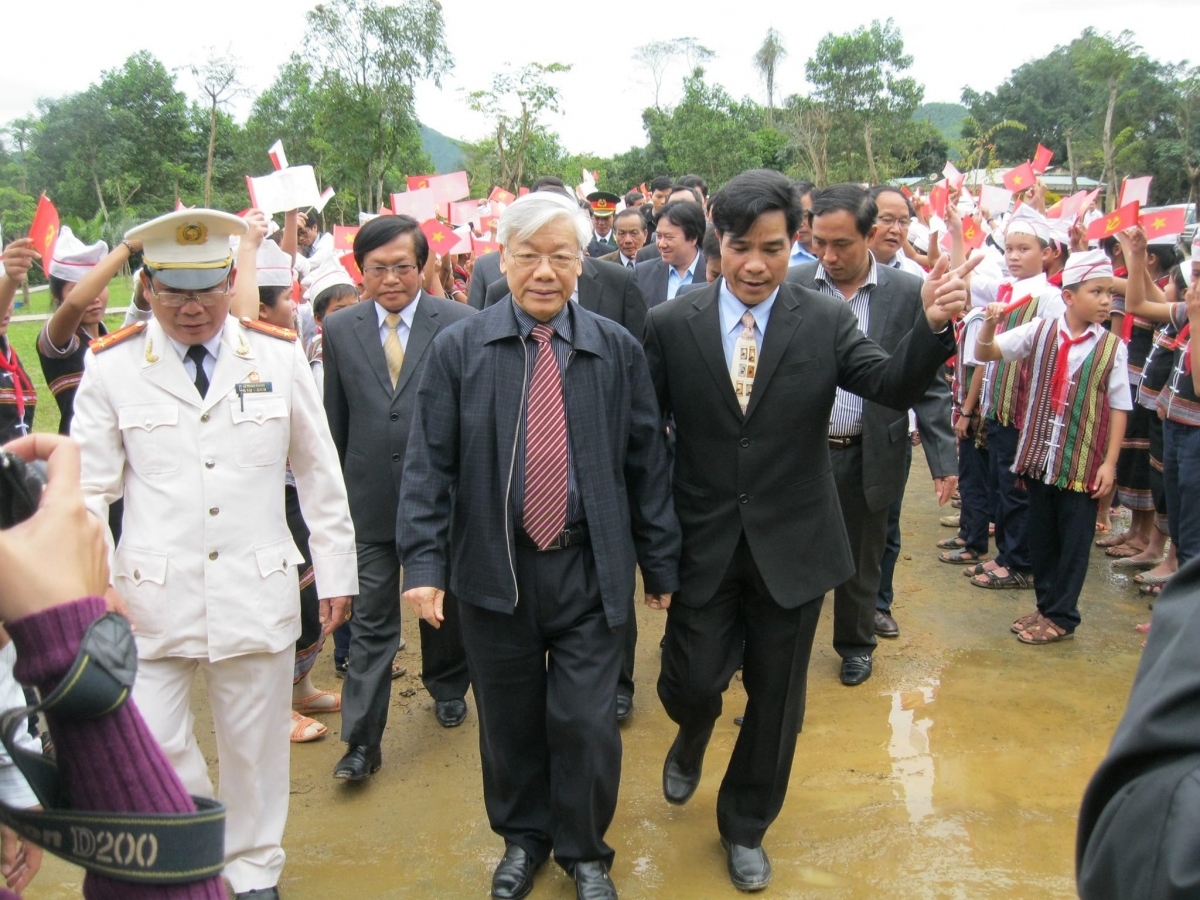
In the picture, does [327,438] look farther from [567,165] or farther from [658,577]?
[567,165]

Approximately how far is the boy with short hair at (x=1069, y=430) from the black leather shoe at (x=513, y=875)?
3.10 meters

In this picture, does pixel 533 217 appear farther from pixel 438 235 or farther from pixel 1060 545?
pixel 438 235

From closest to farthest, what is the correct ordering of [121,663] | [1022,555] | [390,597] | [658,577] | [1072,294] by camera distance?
[121,663] < [658,577] < [390,597] < [1072,294] < [1022,555]

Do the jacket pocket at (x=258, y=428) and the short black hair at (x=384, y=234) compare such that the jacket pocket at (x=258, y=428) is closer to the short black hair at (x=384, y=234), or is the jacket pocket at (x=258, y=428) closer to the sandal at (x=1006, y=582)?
the short black hair at (x=384, y=234)

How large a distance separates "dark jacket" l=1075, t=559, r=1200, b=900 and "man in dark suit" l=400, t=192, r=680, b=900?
2042mm

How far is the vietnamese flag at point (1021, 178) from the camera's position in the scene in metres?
9.64

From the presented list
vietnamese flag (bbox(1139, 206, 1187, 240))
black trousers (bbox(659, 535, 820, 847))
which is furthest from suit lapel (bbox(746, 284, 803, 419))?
vietnamese flag (bbox(1139, 206, 1187, 240))

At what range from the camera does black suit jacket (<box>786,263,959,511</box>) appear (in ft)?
14.4

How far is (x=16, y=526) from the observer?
3.60ft

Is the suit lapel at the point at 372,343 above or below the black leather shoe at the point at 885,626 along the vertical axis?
above

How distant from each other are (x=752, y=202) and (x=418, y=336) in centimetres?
168

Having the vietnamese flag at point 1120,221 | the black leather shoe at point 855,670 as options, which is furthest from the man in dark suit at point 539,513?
the vietnamese flag at point 1120,221

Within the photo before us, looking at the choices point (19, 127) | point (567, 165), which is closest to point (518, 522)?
point (567, 165)

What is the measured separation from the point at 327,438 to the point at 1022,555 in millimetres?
4475
